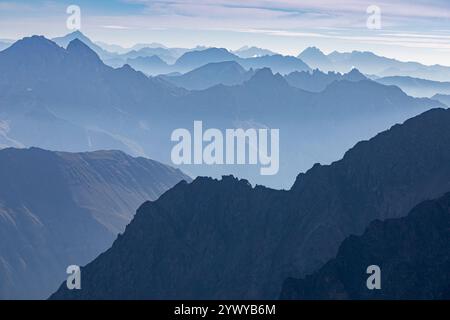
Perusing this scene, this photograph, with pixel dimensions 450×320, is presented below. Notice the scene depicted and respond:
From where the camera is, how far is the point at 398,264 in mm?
186750

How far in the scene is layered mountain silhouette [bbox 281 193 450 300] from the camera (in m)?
179

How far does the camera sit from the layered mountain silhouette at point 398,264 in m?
179
